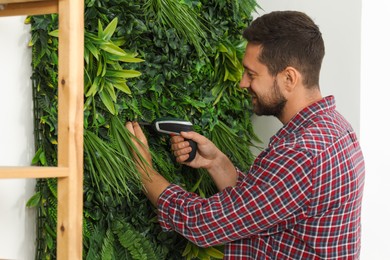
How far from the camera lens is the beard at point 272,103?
6.55 feet

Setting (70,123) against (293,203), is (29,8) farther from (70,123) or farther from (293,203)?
(293,203)

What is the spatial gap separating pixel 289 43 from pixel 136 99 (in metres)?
0.47

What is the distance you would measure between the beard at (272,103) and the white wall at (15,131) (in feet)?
2.16

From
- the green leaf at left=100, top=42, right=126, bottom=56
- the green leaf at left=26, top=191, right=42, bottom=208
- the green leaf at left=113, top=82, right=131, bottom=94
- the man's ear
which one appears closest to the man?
the man's ear

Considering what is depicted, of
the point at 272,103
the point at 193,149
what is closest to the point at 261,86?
the point at 272,103

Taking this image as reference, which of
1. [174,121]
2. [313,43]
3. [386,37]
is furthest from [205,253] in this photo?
[386,37]

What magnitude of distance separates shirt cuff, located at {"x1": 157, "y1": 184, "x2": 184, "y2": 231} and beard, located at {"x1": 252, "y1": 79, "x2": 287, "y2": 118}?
35 cm

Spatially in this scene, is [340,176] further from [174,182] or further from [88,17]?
[88,17]

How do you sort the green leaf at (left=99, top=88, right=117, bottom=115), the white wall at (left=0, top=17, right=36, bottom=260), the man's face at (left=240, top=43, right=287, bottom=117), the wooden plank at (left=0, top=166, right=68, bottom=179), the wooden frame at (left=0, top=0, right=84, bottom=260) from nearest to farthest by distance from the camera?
the wooden plank at (left=0, top=166, right=68, bottom=179), the wooden frame at (left=0, top=0, right=84, bottom=260), the white wall at (left=0, top=17, right=36, bottom=260), the green leaf at (left=99, top=88, right=117, bottom=115), the man's face at (left=240, top=43, right=287, bottom=117)

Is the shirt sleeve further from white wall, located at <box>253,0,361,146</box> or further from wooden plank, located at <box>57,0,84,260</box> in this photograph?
white wall, located at <box>253,0,361,146</box>

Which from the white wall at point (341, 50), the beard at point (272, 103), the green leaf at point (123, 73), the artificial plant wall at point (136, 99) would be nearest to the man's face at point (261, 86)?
the beard at point (272, 103)

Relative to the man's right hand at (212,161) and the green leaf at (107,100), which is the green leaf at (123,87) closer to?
the green leaf at (107,100)

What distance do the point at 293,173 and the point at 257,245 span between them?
10.5 inches

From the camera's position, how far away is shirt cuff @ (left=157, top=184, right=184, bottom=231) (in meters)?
1.95
